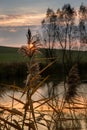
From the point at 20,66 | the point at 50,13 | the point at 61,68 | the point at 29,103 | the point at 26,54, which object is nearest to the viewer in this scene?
the point at 29,103

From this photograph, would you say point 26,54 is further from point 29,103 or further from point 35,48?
point 29,103

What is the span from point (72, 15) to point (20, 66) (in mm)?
28416

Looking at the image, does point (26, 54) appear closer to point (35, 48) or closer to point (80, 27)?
point (35, 48)

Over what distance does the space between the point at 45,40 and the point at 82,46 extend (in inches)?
228

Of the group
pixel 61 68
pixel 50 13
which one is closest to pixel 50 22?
pixel 50 13

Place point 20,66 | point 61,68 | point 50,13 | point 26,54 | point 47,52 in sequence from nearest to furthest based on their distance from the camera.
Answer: point 26,54, point 20,66, point 61,68, point 47,52, point 50,13

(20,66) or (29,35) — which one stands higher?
(20,66)

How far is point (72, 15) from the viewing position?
69500 mm

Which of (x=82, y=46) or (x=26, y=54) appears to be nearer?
(x=26, y=54)

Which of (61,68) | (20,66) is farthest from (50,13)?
(20,66)

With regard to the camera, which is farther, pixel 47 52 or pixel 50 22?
pixel 50 22

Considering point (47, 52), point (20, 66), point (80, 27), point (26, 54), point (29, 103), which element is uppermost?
point (80, 27)

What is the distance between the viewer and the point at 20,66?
42938 mm

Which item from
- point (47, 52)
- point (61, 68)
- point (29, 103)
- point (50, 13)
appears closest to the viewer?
point (29, 103)
